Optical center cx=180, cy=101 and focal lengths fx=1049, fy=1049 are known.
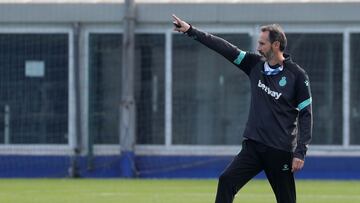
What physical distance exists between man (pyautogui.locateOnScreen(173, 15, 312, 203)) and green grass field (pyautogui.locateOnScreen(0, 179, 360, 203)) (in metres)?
4.90

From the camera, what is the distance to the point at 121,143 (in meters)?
19.4

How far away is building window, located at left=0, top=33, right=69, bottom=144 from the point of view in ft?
64.5

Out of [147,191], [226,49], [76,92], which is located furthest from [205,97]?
[226,49]

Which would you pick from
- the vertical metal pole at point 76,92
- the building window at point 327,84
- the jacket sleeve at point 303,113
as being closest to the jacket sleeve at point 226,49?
the jacket sleeve at point 303,113

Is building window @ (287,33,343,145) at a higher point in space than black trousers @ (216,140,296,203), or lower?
higher

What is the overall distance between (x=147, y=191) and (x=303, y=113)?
7.09 m

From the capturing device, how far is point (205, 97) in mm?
19719

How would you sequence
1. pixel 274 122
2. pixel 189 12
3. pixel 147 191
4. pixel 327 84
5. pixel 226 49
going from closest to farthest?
pixel 274 122
pixel 226 49
pixel 147 191
pixel 189 12
pixel 327 84

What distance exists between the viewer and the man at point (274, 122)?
29.1 feet

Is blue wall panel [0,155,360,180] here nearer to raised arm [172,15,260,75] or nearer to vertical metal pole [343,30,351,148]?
vertical metal pole [343,30,351,148]

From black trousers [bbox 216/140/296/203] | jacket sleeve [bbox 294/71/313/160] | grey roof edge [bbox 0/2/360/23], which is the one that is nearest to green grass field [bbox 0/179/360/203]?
grey roof edge [bbox 0/2/360/23]

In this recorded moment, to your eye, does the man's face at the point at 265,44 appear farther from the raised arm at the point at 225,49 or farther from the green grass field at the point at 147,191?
the green grass field at the point at 147,191

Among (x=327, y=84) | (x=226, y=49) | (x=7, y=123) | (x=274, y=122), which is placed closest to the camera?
(x=274, y=122)

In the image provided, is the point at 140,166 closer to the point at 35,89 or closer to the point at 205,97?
the point at 205,97
